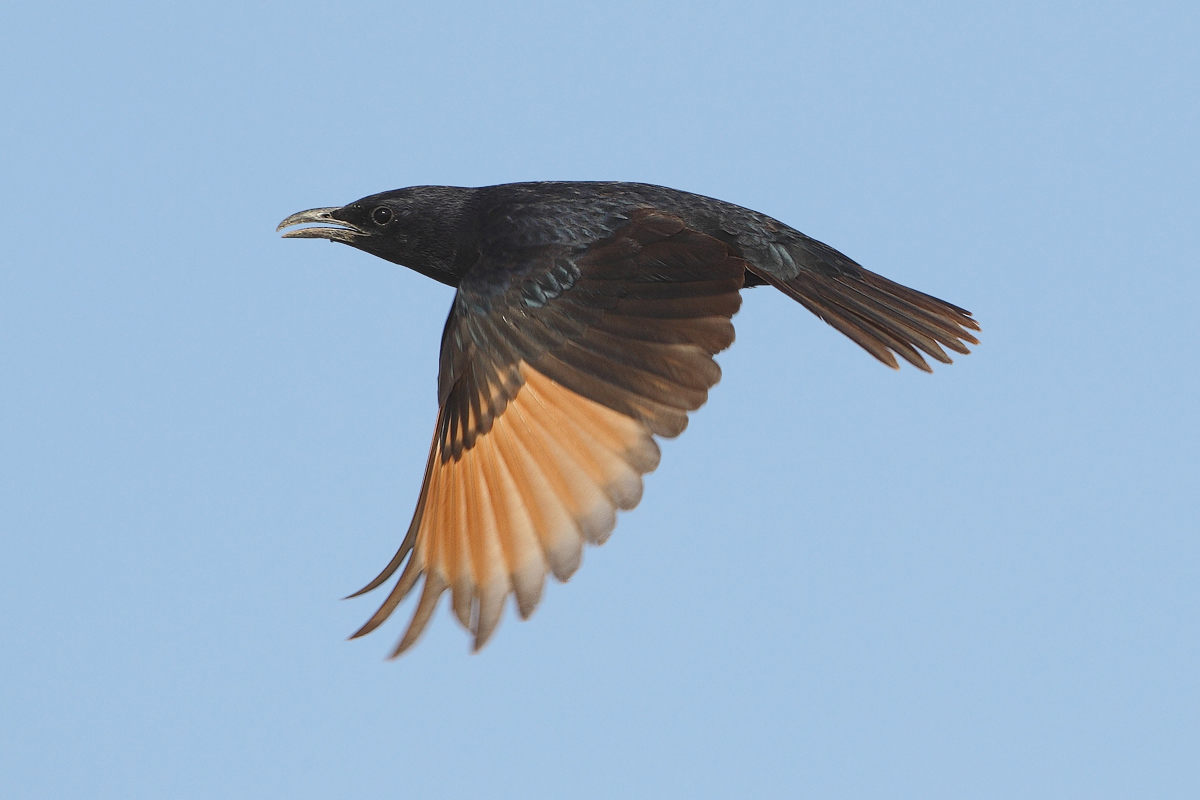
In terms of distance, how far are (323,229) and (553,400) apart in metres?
2.17

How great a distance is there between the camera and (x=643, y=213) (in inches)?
204

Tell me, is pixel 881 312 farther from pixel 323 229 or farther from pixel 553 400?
pixel 323 229

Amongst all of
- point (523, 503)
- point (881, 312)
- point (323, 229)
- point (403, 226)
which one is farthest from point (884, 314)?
point (323, 229)

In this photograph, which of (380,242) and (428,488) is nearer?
(428,488)

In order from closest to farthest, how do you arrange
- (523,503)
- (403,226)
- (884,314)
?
(523,503) < (884,314) < (403,226)

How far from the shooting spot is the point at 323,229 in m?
6.20

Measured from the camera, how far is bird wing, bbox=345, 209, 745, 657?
442cm

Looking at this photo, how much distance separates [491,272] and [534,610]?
1563 millimetres

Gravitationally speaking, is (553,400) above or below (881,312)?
below

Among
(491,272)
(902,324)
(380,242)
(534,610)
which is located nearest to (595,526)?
(534,610)

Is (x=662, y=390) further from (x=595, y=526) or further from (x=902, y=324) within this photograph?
(x=902, y=324)

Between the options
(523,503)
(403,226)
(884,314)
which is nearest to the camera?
(523,503)

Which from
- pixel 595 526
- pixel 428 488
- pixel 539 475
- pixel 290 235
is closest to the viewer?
pixel 595 526

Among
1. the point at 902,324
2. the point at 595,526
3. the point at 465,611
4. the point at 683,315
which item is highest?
the point at 902,324
